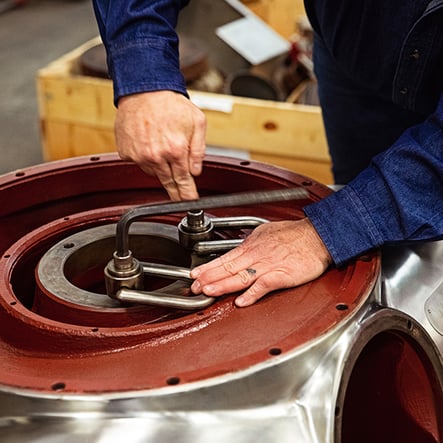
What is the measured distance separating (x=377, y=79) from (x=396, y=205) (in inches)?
12.7

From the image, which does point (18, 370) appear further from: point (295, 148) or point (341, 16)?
point (295, 148)

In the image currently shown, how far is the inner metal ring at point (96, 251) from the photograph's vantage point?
89cm

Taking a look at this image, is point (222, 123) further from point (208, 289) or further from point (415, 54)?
point (208, 289)

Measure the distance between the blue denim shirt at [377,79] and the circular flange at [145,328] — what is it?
0.06 m

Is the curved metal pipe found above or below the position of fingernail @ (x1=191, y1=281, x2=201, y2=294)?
above

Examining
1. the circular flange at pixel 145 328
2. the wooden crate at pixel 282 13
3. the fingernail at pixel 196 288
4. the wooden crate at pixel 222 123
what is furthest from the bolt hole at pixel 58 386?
the wooden crate at pixel 282 13

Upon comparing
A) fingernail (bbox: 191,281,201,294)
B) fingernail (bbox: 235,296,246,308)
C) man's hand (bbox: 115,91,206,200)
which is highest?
man's hand (bbox: 115,91,206,200)

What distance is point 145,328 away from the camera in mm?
771

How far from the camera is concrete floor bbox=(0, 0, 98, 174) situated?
2.84 metres

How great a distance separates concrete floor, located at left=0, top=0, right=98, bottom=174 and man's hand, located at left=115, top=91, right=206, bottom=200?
74.3 inches

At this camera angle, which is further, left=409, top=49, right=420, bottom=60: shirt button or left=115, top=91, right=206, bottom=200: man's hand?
left=409, top=49, right=420, bottom=60: shirt button

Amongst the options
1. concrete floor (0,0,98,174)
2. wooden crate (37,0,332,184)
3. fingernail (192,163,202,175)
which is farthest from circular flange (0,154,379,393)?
concrete floor (0,0,98,174)

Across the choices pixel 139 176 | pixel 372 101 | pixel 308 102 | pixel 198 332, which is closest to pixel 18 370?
pixel 198 332

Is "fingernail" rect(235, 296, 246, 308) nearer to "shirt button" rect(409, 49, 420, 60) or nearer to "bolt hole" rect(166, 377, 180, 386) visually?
"bolt hole" rect(166, 377, 180, 386)
